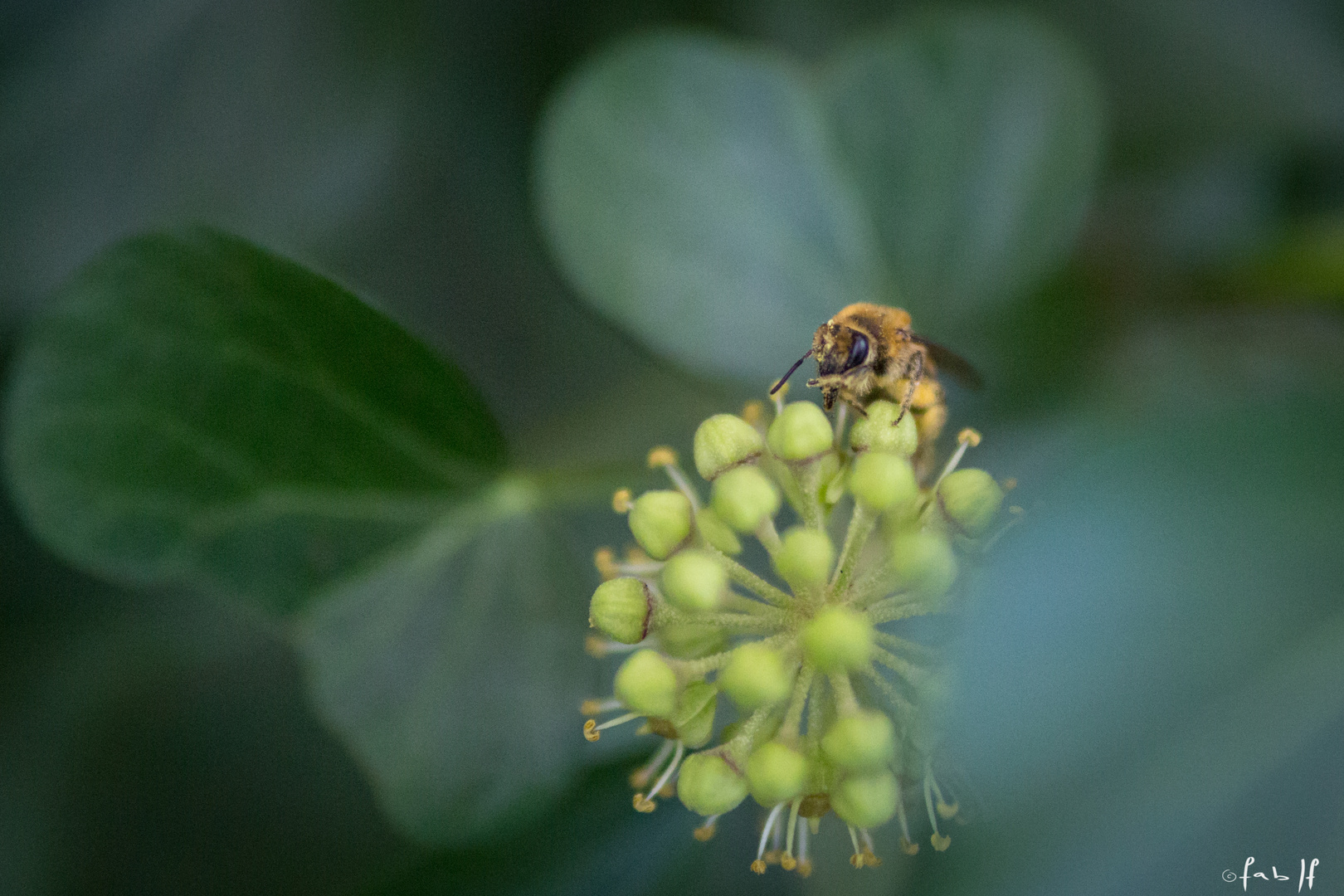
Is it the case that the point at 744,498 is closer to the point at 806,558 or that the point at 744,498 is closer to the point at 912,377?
the point at 806,558

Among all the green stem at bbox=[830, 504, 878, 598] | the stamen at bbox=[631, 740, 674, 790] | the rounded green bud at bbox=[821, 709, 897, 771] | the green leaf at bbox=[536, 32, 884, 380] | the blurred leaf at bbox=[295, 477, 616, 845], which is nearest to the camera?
the rounded green bud at bbox=[821, 709, 897, 771]

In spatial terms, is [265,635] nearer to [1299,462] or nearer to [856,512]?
[856,512]

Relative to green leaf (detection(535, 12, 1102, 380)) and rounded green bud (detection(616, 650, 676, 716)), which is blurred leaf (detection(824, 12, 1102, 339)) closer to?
green leaf (detection(535, 12, 1102, 380))

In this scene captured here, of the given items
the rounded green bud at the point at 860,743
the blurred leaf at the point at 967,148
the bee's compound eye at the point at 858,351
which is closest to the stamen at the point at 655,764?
the rounded green bud at the point at 860,743

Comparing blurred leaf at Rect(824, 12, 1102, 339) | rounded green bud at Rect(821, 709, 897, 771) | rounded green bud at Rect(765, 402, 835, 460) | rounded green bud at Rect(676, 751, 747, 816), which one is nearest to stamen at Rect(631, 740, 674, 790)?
rounded green bud at Rect(676, 751, 747, 816)

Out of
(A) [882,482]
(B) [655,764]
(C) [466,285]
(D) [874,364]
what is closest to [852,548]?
(A) [882,482]

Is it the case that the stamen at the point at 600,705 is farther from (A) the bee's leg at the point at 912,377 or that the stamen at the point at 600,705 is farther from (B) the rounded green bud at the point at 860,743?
(A) the bee's leg at the point at 912,377
